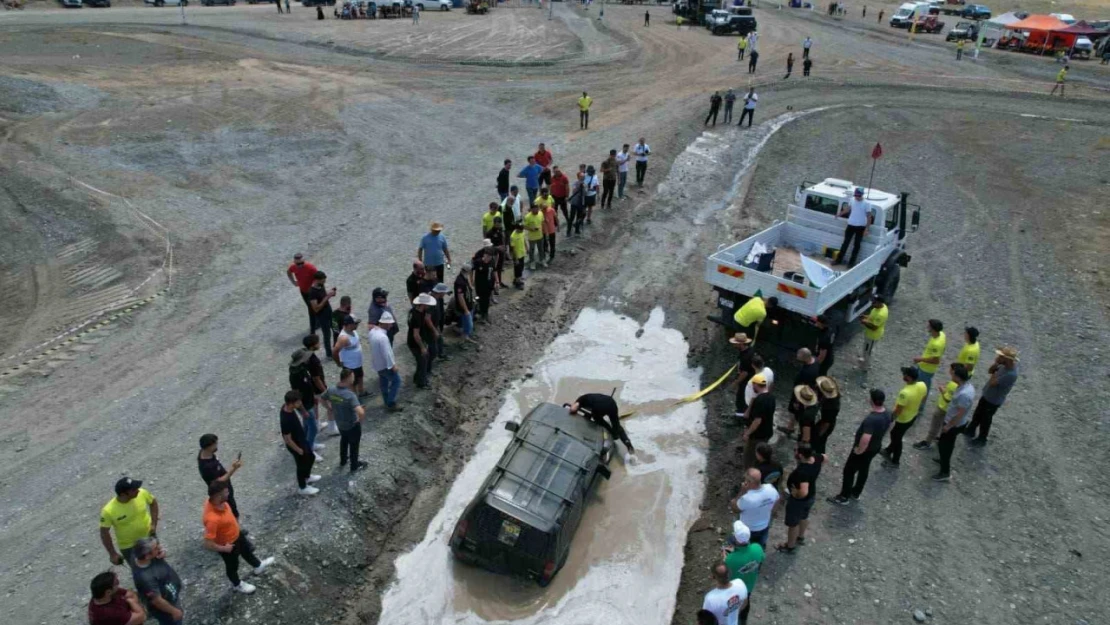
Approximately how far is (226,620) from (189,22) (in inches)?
1809

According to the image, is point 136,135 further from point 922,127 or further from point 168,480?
point 922,127

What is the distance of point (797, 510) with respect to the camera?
8938 millimetres

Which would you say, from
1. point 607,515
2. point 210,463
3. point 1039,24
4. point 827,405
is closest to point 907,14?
point 1039,24

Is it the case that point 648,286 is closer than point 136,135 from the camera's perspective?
Yes

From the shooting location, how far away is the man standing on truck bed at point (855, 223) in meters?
14.7

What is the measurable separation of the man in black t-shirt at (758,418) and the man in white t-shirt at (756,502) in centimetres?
163

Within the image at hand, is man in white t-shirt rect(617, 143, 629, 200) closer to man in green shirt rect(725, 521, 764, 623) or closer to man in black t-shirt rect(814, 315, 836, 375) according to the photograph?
man in black t-shirt rect(814, 315, 836, 375)

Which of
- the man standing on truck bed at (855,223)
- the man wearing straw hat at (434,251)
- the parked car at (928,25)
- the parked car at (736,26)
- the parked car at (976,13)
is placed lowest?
the man wearing straw hat at (434,251)

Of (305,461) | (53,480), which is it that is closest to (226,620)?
(305,461)

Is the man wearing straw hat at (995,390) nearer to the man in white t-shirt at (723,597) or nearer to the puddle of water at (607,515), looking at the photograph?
the puddle of water at (607,515)

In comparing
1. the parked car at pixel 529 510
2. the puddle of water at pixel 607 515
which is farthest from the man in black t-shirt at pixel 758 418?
the parked car at pixel 529 510

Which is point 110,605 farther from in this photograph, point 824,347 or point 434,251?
point 824,347

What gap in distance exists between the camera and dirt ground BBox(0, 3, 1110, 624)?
902 centimetres

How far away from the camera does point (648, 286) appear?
16.5m
